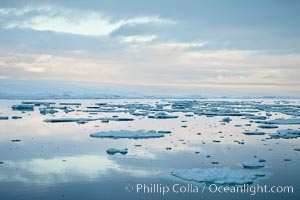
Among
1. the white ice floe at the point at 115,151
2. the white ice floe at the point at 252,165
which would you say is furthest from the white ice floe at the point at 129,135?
the white ice floe at the point at 252,165

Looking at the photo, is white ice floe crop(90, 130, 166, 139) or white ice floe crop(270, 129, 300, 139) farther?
white ice floe crop(270, 129, 300, 139)

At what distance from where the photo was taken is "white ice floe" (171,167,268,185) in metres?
10.5

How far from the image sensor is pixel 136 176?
11.4 m

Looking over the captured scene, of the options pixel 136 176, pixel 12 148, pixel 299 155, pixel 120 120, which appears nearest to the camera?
pixel 136 176

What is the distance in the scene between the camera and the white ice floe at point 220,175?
10.5 meters

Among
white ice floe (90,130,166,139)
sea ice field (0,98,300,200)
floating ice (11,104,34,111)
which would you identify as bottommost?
sea ice field (0,98,300,200)

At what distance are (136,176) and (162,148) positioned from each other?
5.11 metres

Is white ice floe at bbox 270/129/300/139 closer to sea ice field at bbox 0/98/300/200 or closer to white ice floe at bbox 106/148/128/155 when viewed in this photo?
sea ice field at bbox 0/98/300/200

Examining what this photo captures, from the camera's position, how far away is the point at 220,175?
35.5ft

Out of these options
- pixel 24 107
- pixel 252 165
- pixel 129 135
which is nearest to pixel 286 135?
pixel 129 135

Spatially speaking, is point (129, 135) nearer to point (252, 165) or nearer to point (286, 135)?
point (286, 135)

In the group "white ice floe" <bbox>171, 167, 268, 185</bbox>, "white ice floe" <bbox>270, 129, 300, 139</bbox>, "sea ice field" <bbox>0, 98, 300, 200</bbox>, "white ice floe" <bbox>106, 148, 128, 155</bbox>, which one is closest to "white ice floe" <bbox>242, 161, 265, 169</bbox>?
"sea ice field" <bbox>0, 98, 300, 200</bbox>

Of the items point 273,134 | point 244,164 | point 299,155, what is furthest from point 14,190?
point 273,134

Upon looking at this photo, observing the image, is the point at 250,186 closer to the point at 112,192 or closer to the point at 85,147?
the point at 112,192
